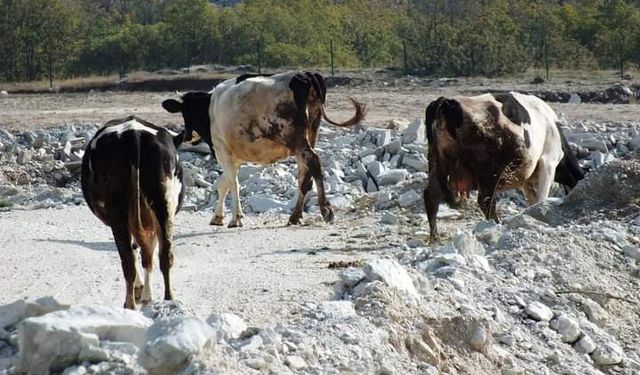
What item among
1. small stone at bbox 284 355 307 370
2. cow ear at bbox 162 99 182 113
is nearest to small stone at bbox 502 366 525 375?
small stone at bbox 284 355 307 370

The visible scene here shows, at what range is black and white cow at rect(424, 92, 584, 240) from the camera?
13.5 metres

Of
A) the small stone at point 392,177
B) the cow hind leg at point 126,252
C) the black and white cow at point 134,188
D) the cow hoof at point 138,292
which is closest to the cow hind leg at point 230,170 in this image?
the small stone at point 392,177

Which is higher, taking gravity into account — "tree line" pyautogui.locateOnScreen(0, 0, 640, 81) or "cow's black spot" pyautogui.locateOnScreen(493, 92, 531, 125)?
"cow's black spot" pyautogui.locateOnScreen(493, 92, 531, 125)

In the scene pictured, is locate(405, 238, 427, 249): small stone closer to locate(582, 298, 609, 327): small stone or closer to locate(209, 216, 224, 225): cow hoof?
locate(582, 298, 609, 327): small stone

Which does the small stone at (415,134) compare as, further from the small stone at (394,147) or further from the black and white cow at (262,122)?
the black and white cow at (262,122)

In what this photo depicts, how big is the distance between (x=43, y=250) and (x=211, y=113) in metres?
4.30

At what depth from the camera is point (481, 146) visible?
13.6 metres

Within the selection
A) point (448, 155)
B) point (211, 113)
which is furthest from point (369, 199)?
point (448, 155)

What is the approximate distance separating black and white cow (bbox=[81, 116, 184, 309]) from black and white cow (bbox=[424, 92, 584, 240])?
425 cm

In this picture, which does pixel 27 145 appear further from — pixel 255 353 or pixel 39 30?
pixel 39 30

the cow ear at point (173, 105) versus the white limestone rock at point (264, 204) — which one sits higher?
the cow ear at point (173, 105)

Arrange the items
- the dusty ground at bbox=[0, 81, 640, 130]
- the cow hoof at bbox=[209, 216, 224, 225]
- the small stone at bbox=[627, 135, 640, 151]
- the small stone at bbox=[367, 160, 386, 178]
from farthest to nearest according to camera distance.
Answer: the dusty ground at bbox=[0, 81, 640, 130] < the small stone at bbox=[627, 135, 640, 151] < the small stone at bbox=[367, 160, 386, 178] < the cow hoof at bbox=[209, 216, 224, 225]

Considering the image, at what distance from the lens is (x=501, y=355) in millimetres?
9359

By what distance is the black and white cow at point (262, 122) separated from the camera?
16.2 m
